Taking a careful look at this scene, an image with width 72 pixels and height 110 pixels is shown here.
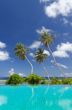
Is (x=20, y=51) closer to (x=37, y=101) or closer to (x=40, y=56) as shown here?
(x=40, y=56)

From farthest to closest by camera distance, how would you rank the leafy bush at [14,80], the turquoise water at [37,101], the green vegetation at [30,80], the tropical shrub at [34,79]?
the tropical shrub at [34,79], the green vegetation at [30,80], the leafy bush at [14,80], the turquoise water at [37,101]

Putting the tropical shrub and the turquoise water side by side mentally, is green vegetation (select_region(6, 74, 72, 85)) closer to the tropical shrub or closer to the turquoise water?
the tropical shrub

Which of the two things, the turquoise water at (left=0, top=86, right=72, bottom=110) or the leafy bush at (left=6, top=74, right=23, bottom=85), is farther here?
the leafy bush at (left=6, top=74, right=23, bottom=85)

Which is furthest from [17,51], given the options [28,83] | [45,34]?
[28,83]

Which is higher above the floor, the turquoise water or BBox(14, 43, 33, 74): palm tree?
BBox(14, 43, 33, 74): palm tree

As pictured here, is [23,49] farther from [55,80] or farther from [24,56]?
[55,80]

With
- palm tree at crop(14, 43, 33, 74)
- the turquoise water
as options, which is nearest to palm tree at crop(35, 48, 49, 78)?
palm tree at crop(14, 43, 33, 74)

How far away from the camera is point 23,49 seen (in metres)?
63.9

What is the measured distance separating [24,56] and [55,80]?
12.9 m

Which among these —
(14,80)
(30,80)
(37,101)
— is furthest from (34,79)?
(37,101)

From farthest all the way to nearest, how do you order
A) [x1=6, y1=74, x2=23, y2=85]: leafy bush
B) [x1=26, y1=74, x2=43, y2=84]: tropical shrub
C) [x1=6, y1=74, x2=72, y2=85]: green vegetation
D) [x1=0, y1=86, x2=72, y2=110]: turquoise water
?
[x1=26, y1=74, x2=43, y2=84]: tropical shrub
[x1=6, y1=74, x2=72, y2=85]: green vegetation
[x1=6, y1=74, x2=23, y2=85]: leafy bush
[x1=0, y1=86, x2=72, y2=110]: turquoise water

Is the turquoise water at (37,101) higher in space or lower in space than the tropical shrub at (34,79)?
lower

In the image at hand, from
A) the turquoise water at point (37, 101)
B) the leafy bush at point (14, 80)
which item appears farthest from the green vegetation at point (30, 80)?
the turquoise water at point (37, 101)

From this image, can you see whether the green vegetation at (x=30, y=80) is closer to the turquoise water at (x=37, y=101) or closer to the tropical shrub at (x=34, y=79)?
the tropical shrub at (x=34, y=79)
